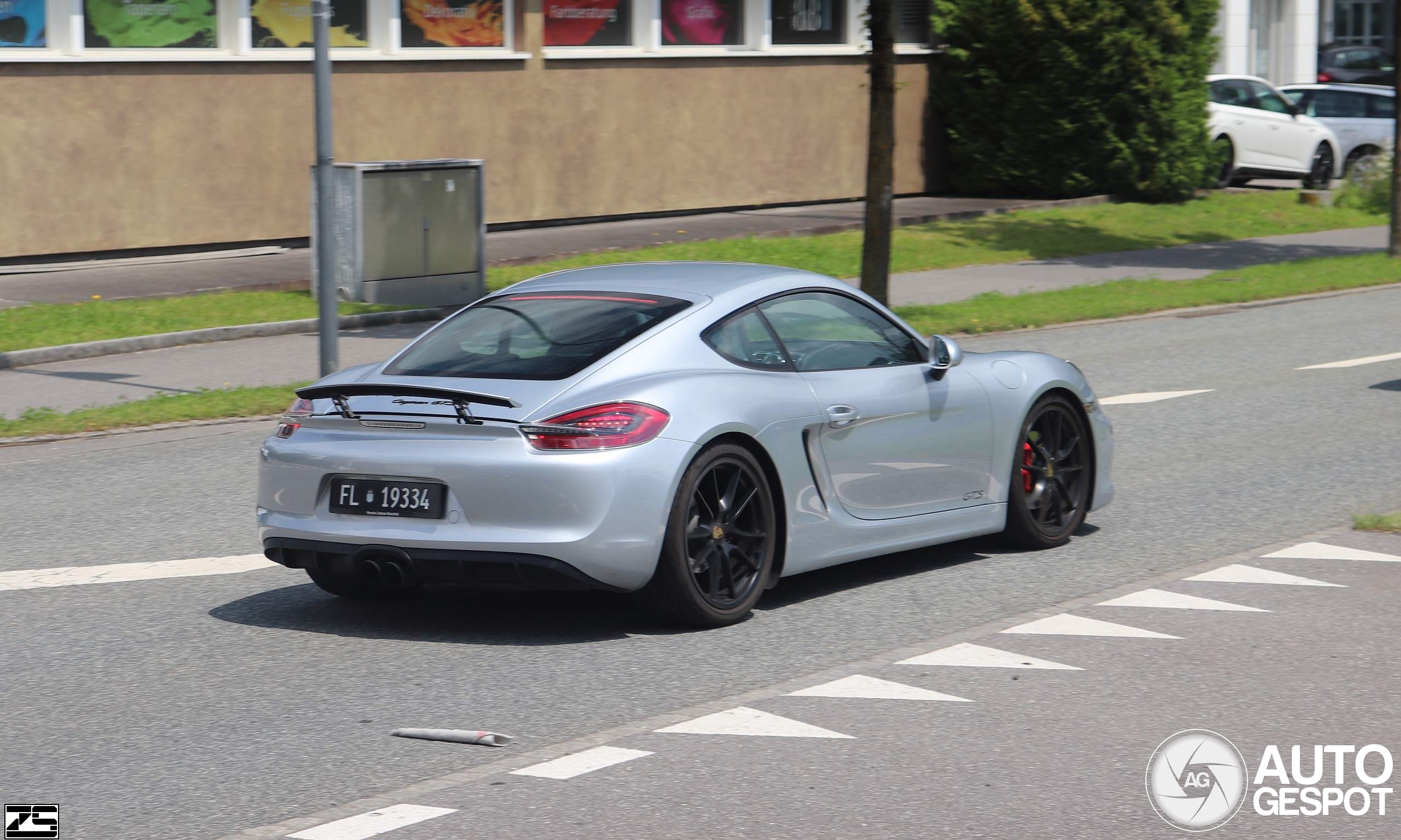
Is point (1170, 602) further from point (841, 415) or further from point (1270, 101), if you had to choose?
point (1270, 101)

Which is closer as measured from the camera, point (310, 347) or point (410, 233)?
point (310, 347)

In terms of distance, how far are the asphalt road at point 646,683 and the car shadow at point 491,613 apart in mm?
18

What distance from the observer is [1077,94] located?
2811cm

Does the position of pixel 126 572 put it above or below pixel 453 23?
below

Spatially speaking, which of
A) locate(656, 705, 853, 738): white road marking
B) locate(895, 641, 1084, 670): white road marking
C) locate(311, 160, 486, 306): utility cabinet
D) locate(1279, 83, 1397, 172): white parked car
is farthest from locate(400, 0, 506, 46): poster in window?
locate(656, 705, 853, 738): white road marking

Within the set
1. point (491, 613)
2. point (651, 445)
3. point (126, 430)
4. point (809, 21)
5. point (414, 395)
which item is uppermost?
point (809, 21)

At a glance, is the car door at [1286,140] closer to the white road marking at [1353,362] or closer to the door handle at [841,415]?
the white road marking at [1353,362]

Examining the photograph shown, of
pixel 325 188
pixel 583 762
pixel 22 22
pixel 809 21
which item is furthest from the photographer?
pixel 809 21

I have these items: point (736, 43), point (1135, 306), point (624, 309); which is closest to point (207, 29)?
point (736, 43)

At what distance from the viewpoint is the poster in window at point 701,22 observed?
2680 centimetres

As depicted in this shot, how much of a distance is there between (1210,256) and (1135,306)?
6.09 metres

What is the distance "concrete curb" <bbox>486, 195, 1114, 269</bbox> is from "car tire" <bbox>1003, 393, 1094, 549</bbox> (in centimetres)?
1175

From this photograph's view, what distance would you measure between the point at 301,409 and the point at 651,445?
144 cm

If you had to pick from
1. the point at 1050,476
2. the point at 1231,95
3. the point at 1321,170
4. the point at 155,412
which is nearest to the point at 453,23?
the point at 155,412
